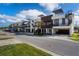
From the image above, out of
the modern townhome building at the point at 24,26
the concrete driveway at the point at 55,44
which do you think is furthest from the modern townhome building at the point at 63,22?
the modern townhome building at the point at 24,26

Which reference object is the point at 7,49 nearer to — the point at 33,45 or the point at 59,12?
the point at 33,45

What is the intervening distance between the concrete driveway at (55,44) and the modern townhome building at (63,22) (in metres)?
0.13

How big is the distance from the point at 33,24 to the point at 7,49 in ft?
1.73

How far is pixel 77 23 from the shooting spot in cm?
392

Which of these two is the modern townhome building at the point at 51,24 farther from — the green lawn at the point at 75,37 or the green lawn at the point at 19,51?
the green lawn at the point at 19,51

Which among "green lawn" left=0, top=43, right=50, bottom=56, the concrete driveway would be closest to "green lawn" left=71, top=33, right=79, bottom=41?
the concrete driveway

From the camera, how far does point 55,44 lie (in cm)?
399

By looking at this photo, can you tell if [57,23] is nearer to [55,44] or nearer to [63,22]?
[63,22]

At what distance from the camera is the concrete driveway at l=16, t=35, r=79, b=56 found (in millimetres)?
3910

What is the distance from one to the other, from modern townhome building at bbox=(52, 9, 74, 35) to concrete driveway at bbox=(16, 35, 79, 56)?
13 cm

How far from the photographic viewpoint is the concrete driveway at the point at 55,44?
3910mm

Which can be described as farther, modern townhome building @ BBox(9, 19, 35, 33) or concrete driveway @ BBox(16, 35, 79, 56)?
modern townhome building @ BBox(9, 19, 35, 33)

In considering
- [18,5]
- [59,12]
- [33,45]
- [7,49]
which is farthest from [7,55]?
[59,12]

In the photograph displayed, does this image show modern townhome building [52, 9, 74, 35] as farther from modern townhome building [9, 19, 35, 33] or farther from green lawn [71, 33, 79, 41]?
modern townhome building [9, 19, 35, 33]
